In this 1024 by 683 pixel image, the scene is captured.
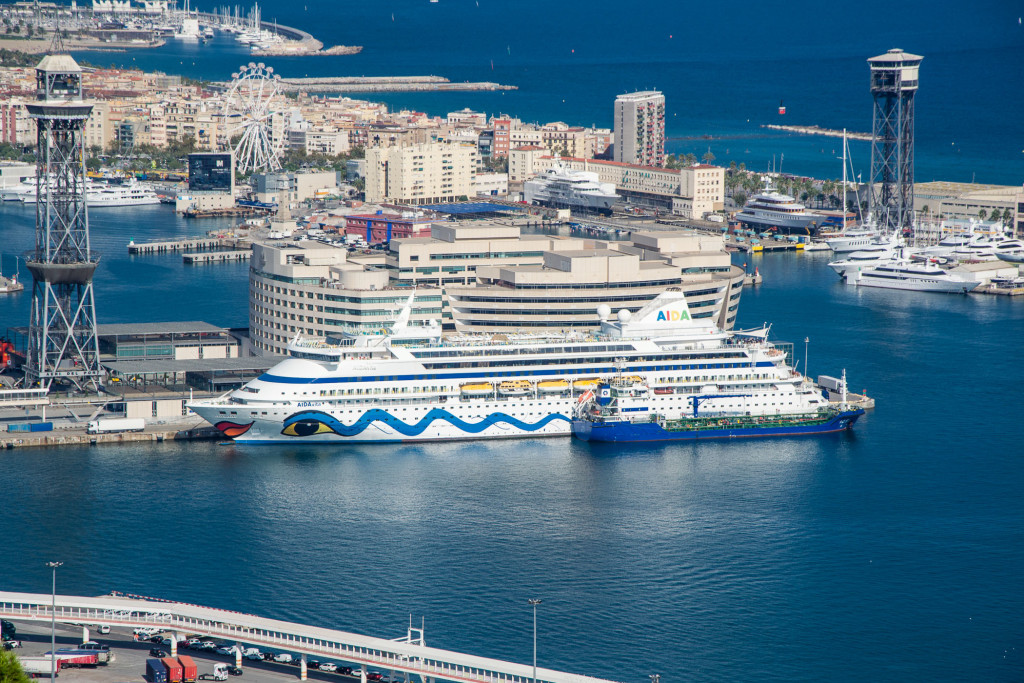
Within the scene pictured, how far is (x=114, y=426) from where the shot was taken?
3428cm

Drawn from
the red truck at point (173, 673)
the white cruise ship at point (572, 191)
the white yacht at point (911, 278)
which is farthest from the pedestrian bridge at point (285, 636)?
the white cruise ship at point (572, 191)

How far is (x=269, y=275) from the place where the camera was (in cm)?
4100

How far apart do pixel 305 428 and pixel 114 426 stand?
13.3ft

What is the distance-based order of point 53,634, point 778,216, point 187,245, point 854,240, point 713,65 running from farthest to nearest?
1. point 713,65
2. point 778,216
3. point 187,245
4. point 854,240
5. point 53,634

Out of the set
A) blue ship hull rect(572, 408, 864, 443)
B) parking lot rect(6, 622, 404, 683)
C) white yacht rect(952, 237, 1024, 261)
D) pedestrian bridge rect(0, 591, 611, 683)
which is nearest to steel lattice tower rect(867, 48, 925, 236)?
white yacht rect(952, 237, 1024, 261)

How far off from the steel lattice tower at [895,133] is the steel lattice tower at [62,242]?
118ft

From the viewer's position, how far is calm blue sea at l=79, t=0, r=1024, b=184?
324 ft

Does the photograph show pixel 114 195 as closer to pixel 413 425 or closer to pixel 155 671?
pixel 413 425

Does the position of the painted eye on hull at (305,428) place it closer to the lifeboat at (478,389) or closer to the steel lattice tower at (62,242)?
the lifeboat at (478,389)

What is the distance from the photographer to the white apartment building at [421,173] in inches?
2982

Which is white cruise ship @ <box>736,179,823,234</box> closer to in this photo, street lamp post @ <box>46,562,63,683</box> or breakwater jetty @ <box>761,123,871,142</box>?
breakwater jetty @ <box>761,123,871,142</box>

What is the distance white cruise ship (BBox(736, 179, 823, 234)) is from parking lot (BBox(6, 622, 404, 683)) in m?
Answer: 48.3

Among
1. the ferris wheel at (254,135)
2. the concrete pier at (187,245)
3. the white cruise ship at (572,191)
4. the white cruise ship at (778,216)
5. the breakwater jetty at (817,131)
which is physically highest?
the breakwater jetty at (817,131)

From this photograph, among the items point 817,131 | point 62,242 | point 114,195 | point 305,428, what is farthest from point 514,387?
point 817,131
